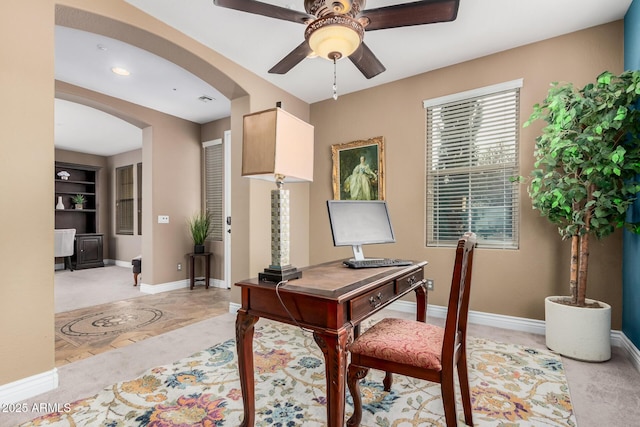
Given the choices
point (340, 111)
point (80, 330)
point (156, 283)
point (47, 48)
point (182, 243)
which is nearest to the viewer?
point (47, 48)

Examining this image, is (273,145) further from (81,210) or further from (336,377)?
(81,210)

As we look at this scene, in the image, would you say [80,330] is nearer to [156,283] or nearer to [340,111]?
[156,283]

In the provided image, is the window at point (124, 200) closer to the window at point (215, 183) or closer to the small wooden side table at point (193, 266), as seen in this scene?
the window at point (215, 183)

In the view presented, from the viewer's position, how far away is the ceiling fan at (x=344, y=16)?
175 centimetres

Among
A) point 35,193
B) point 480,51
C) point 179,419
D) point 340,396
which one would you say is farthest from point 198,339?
point 480,51

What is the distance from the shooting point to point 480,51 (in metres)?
3.13

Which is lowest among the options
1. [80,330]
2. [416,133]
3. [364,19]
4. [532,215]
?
[80,330]

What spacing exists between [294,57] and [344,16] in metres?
0.65

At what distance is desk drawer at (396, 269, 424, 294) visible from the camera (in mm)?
1776

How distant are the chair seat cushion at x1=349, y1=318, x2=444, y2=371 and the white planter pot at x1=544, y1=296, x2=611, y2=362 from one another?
155 cm

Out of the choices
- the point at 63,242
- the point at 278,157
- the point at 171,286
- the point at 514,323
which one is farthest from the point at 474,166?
the point at 63,242

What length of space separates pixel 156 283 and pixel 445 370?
181 inches

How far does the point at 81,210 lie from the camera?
7.38m

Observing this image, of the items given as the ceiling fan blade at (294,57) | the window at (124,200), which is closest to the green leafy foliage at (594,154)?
the ceiling fan blade at (294,57)
